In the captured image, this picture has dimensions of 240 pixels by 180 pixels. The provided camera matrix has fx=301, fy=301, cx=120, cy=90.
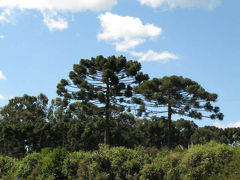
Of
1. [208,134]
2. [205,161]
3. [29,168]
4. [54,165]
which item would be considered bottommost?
[29,168]

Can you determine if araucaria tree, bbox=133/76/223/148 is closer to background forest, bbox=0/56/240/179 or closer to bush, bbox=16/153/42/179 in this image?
background forest, bbox=0/56/240/179

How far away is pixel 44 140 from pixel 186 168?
47056 millimetres

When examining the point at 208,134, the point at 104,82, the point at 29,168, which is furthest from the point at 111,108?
the point at 208,134

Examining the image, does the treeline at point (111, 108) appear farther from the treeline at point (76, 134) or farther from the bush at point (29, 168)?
the bush at point (29, 168)

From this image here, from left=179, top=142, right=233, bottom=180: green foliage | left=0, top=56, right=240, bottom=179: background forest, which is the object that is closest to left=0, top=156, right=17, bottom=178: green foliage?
left=0, top=56, right=240, bottom=179: background forest

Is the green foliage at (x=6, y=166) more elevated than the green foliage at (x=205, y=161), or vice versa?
the green foliage at (x=205, y=161)

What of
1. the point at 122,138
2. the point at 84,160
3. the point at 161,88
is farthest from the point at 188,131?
the point at 84,160

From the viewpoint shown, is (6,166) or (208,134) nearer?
(6,166)

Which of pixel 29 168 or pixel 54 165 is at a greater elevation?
pixel 54 165

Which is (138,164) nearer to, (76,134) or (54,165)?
(54,165)

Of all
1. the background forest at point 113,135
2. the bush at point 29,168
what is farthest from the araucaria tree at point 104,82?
the bush at point 29,168

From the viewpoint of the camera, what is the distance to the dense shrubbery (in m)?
8.98

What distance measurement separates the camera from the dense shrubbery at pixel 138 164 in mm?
8977

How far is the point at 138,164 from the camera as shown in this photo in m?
10.6
